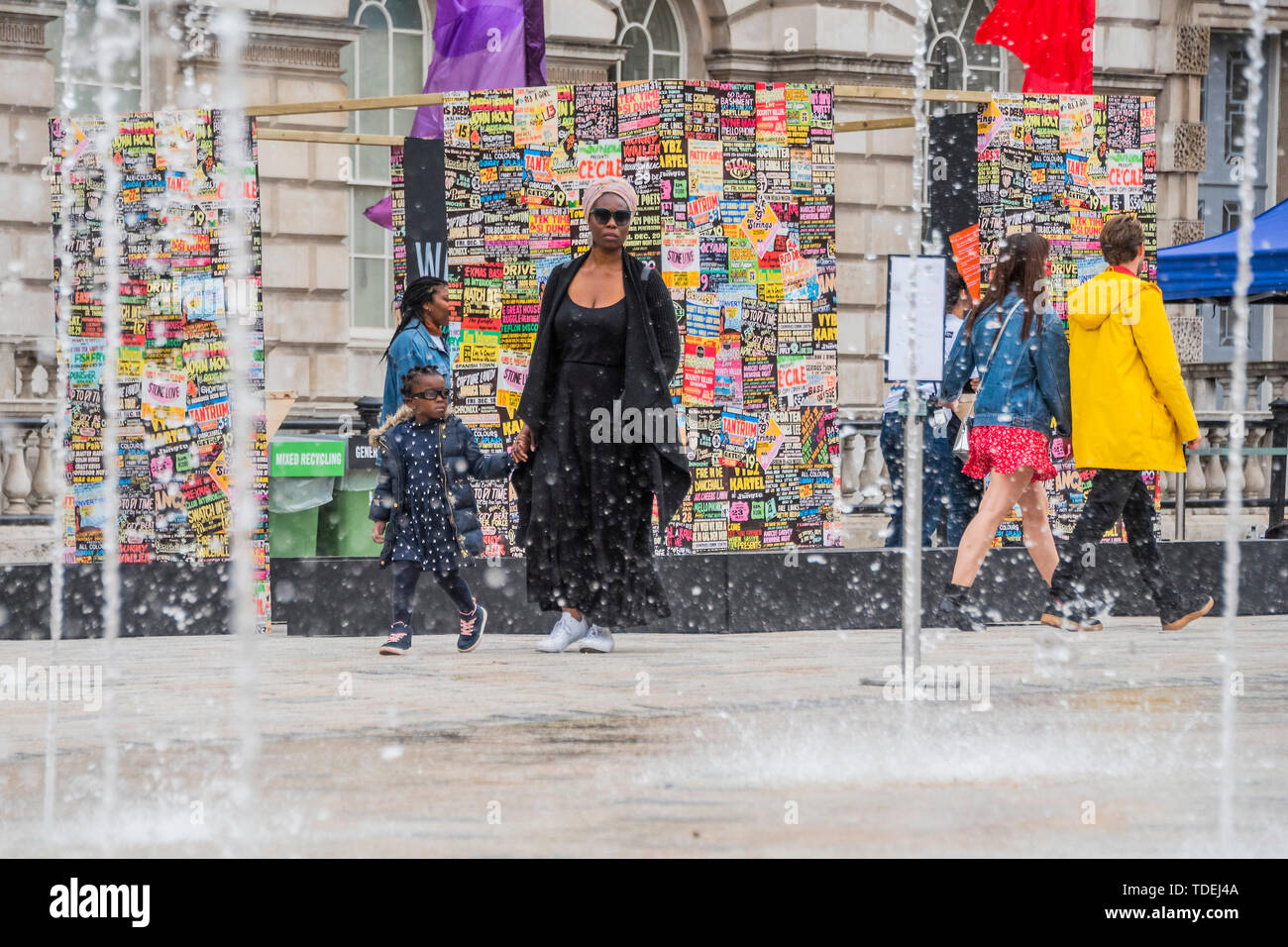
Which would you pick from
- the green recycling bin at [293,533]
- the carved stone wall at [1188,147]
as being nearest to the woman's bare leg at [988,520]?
the green recycling bin at [293,533]

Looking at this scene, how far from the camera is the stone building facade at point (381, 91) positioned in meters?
17.2

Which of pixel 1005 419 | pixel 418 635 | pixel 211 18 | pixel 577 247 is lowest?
pixel 418 635

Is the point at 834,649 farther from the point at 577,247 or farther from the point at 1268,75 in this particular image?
the point at 1268,75

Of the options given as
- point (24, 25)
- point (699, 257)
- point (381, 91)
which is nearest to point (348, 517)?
point (699, 257)

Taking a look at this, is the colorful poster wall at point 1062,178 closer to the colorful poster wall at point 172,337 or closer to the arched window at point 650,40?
the colorful poster wall at point 172,337

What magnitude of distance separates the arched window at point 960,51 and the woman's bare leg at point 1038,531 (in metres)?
12.5

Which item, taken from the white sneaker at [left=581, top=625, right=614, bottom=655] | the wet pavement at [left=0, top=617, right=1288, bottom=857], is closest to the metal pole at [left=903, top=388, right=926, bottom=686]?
the wet pavement at [left=0, top=617, right=1288, bottom=857]

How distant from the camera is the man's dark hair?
9.63m

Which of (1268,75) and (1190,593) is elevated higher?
(1268,75)

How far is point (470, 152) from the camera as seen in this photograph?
1084 cm

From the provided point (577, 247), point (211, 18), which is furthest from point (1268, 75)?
point (577, 247)

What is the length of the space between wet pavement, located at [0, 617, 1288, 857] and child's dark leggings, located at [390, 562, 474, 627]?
0.42 meters

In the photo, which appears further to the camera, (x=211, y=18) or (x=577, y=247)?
(x=211, y=18)
